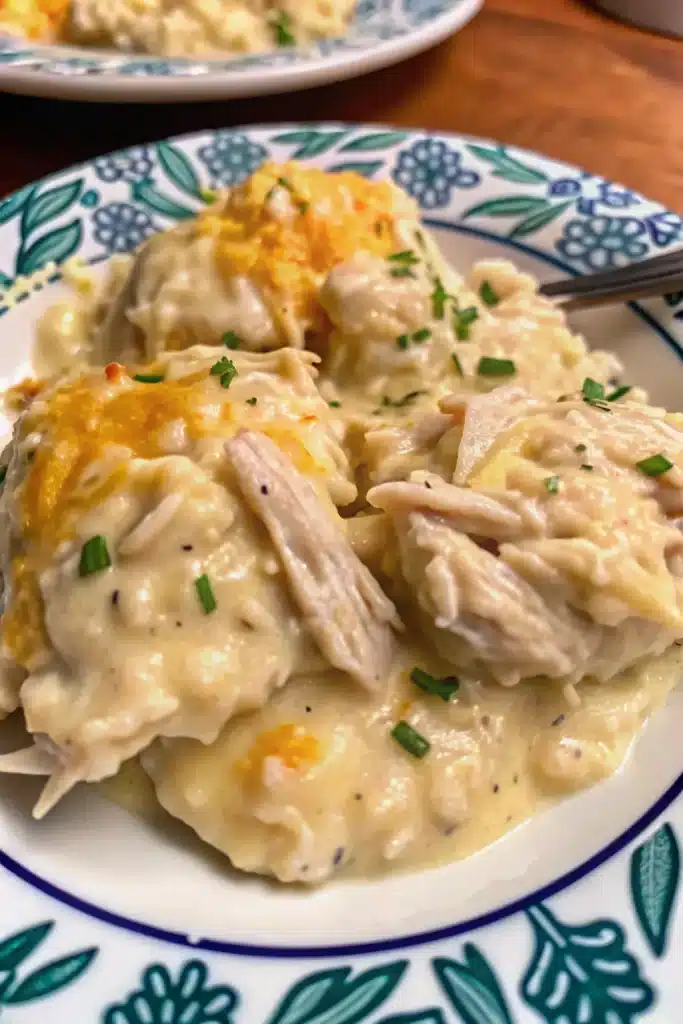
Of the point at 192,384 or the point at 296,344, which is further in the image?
the point at 296,344

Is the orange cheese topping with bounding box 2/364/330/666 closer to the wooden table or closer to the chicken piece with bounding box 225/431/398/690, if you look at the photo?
the chicken piece with bounding box 225/431/398/690

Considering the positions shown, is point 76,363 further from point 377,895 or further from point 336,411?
point 377,895

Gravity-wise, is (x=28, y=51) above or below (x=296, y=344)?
above

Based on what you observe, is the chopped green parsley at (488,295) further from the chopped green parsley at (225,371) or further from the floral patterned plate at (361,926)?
the floral patterned plate at (361,926)

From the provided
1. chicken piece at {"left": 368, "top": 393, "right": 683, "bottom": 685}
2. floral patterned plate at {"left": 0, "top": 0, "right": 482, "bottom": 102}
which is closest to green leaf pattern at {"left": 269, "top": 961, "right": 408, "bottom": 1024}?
chicken piece at {"left": 368, "top": 393, "right": 683, "bottom": 685}

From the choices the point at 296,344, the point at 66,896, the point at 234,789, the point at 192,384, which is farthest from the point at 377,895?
the point at 296,344

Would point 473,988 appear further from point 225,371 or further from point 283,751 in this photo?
point 225,371

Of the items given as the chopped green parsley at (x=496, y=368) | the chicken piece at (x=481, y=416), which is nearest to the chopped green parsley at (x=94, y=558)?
the chicken piece at (x=481, y=416)
